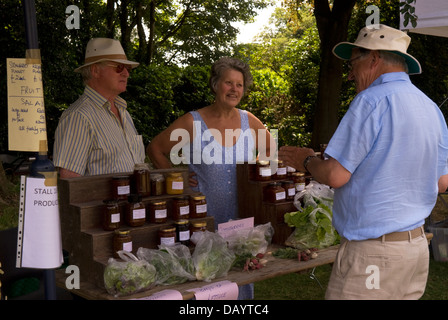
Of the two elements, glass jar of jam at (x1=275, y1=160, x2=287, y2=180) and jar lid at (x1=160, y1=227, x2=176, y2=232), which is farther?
glass jar of jam at (x1=275, y1=160, x2=287, y2=180)

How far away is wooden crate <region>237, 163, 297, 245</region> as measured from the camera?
9.71ft

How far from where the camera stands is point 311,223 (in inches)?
112

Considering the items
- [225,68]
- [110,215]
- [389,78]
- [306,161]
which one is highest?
[225,68]

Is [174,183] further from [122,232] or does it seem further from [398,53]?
[398,53]

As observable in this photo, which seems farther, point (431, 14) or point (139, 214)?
point (431, 14)

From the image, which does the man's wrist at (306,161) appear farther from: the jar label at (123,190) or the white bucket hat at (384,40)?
the jar label at (123,190)

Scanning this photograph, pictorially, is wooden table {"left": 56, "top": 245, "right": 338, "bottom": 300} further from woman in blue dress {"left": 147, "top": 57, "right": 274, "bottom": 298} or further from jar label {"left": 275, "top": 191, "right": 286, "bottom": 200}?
woman in blue dress {"left": 147, "top": 57, "right": 274, "bottom": 298}

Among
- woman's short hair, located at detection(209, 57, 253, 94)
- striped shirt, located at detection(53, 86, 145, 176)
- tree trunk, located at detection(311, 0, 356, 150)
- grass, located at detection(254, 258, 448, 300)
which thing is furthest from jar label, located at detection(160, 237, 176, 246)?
tree trunk, located at detection(311, 0, 356, 150)

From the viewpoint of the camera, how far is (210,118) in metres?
3.37

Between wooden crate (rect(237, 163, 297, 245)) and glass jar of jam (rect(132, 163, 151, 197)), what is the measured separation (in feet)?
2.42

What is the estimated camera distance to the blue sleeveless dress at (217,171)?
3.25m

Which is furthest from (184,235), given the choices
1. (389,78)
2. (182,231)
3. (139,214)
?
(389,78)

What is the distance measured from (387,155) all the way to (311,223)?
937mm

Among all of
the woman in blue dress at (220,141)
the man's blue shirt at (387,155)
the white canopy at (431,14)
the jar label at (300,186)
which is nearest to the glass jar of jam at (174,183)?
the woman in blue dress at (220,141)
